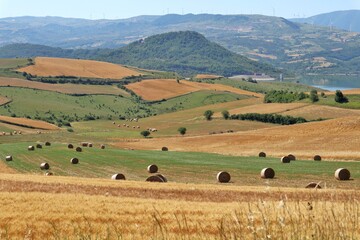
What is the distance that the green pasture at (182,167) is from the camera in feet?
130

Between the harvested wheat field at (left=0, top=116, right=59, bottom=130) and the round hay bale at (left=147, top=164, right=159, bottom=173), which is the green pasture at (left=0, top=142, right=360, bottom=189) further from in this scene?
the harvested wheat field at (left=0, top=116, right=59, bottom=130)

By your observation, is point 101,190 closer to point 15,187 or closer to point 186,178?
point 15,187

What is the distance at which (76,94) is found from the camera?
613 ft

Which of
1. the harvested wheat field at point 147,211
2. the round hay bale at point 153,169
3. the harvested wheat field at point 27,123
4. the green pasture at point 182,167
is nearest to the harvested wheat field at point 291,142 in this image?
the green pasture at point 182,167

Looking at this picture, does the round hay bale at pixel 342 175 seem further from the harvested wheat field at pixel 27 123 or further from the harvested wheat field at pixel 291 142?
the harvested wheat field at pixel 27 123

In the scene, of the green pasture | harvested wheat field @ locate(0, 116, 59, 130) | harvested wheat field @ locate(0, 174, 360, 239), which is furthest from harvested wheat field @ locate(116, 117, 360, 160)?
harvested wheat field @ locate(0, 116, 59, 130)

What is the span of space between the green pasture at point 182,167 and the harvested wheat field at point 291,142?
34.8 feet

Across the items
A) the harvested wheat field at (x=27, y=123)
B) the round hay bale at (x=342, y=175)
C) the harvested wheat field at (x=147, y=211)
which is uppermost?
the harvested wheat field at (x=147, y=211)

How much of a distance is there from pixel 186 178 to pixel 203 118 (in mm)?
94386

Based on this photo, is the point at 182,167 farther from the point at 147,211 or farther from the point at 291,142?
the point at 291,142

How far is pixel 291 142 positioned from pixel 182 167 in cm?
2875


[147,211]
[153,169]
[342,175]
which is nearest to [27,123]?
[153,169]

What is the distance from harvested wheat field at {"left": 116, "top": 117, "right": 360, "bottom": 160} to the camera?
6362cm

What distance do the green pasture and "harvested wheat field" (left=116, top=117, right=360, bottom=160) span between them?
10.6 metres
